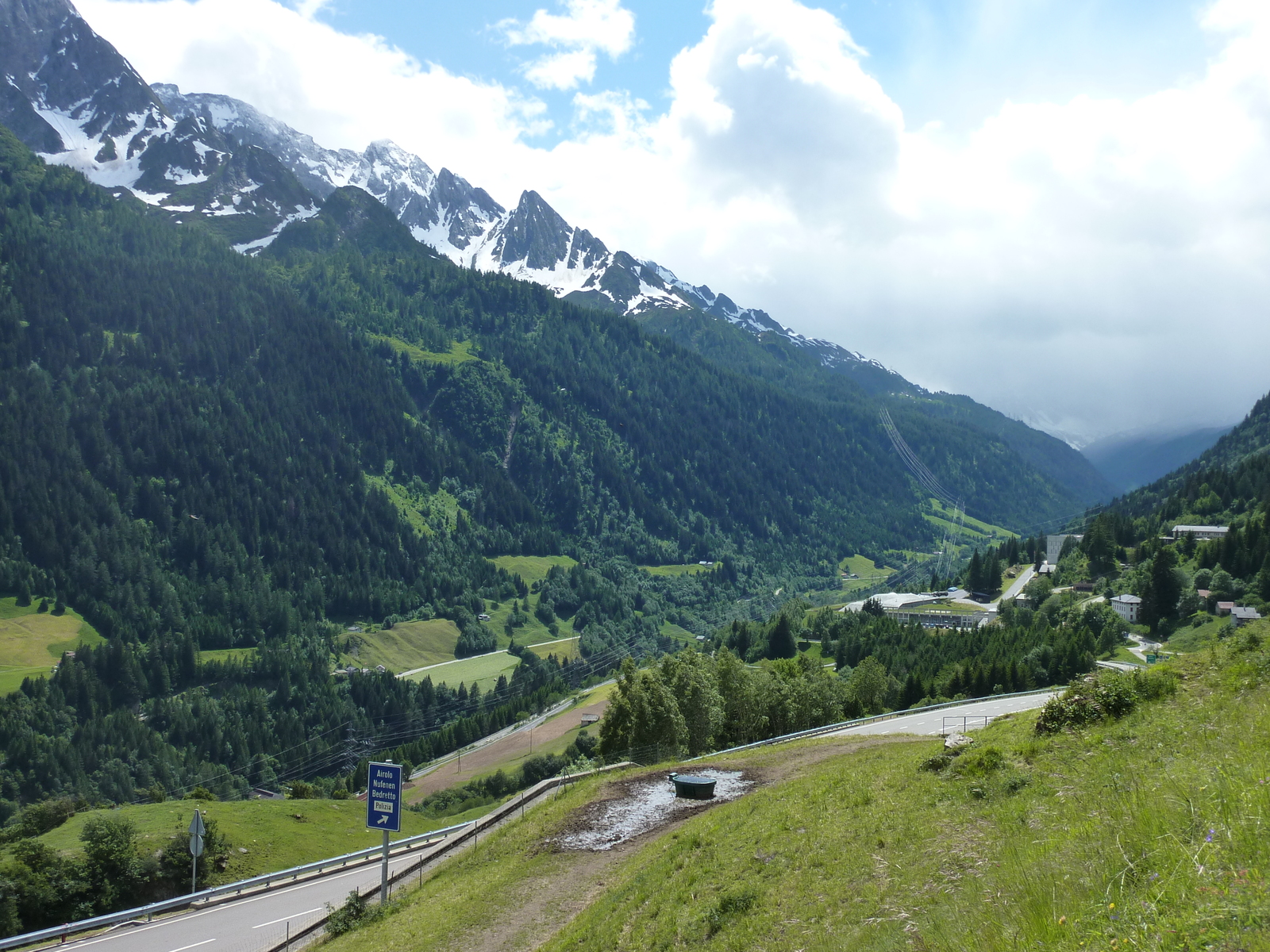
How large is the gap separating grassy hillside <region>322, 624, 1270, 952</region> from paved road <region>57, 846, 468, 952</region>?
41.6 ft

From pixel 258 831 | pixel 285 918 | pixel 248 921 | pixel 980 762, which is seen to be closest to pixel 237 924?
pixel 248 921

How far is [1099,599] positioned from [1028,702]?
273 ft

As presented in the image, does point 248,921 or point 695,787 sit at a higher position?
point 695,787

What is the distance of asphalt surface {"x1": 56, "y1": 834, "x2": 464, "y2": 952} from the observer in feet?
124

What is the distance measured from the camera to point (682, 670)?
69438mm

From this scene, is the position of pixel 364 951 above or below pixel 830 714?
above

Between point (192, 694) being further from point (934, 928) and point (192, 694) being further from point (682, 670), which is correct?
point (934, 928)

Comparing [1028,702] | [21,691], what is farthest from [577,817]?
[21,691]

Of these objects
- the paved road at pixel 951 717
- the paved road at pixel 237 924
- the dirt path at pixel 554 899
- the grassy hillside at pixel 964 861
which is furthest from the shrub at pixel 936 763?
the paved road at pixel 951 717

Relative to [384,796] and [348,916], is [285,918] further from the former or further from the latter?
[384,796]

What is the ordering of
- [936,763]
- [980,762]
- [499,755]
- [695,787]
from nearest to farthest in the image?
[980,762] → [936,763] → [695,787] → [499,755]

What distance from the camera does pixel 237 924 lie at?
41.1m

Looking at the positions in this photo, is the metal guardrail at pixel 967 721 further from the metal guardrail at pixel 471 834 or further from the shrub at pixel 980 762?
the shrub at pixel 980 762

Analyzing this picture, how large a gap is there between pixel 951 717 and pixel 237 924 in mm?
48326
